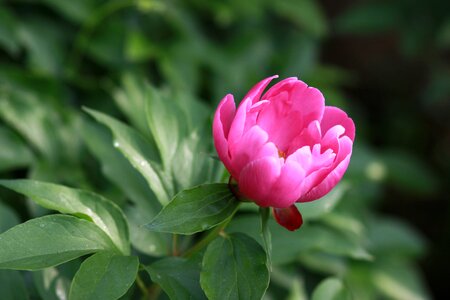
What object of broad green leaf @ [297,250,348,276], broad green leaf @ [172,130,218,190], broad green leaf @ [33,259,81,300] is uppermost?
broad green leaf @ [172,130,218,190]

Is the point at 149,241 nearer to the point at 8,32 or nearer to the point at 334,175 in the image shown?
the point at 334,175

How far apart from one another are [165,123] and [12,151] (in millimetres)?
575

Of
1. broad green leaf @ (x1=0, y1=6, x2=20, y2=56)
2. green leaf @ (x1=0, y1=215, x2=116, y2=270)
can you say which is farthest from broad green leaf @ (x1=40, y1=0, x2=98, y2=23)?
green leaf @ (x1=0, y1=215, x2=116, y2=270)

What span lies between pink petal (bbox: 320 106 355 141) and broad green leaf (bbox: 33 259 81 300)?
0.47m

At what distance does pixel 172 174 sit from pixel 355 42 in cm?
250

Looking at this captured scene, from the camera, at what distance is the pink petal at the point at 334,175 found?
98 centimetres

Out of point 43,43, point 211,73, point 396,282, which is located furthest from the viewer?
point 211,73

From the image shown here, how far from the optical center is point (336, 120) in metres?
1.07

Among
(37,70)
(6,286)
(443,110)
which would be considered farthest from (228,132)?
(443,110)

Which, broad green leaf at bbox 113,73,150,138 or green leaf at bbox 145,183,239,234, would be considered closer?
green leaf at bbox 145,183,239,234

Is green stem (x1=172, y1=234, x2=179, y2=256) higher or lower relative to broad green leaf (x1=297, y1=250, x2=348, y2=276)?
higher

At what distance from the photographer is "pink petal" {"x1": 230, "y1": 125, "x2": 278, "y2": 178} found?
0.96m

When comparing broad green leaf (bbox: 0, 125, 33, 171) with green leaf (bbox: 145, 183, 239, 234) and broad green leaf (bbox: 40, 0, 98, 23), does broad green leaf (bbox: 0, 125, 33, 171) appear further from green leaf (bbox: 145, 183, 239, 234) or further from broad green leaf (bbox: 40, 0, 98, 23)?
green leaf (bbox: 145, 183, 239, 234)

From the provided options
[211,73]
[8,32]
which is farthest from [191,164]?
[211,73]
